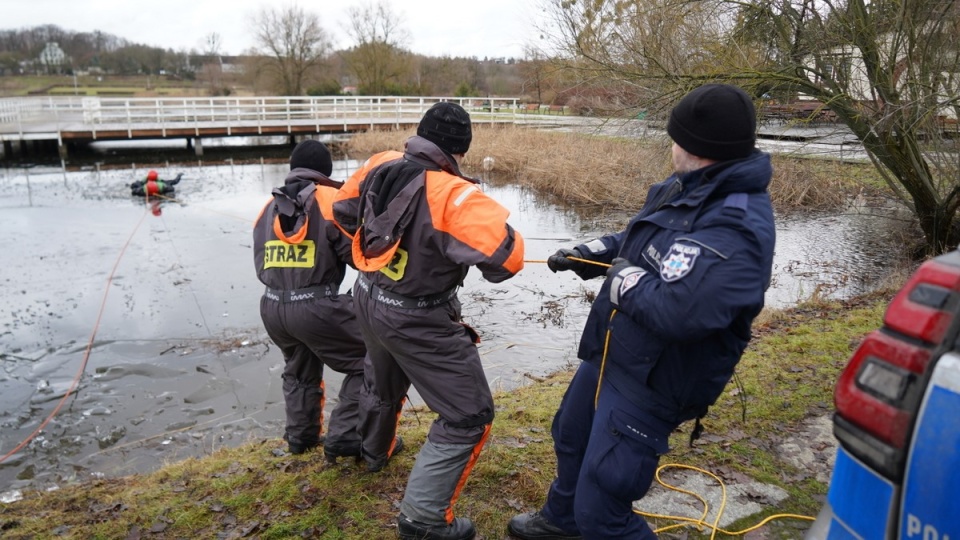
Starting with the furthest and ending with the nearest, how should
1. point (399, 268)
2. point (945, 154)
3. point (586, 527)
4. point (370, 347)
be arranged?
point (945, 154) → point (370, 347) → point (399, 268) → point (586, 527)

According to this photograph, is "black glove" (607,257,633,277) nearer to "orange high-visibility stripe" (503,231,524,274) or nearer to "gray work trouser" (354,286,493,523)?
"orange high-visibility stripe" (503,231,524,274)

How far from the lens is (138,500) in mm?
3982

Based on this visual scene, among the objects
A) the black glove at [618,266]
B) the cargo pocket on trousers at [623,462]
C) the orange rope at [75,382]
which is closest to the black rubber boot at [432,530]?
the cargo pocket on trousers at [623,462]

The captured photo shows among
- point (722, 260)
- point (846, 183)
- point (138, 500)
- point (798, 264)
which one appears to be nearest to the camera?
point (722, 260)

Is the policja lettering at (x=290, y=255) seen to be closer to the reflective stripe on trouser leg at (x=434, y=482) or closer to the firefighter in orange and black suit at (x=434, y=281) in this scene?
the firefighter in orange and black suit at (x=434, y=281)

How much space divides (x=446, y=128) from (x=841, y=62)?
8.30 meters

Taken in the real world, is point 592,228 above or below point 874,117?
below

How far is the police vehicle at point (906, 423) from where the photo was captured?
4.69ft

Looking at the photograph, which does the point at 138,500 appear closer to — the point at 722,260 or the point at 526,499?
the point at 526,499

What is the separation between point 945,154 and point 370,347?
10111 millimetres

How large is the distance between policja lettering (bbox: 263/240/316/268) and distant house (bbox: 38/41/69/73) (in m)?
107

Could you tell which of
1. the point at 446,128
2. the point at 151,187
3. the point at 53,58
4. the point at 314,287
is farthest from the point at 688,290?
the point at 53,58

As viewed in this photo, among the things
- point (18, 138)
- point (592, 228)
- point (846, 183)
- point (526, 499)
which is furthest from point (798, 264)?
point (18, 138)

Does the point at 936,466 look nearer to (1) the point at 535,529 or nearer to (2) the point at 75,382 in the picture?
(1) the point at 535,529
